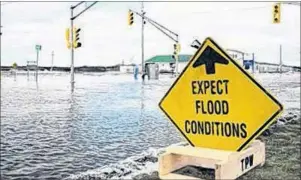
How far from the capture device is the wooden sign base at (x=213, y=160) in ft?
14.4

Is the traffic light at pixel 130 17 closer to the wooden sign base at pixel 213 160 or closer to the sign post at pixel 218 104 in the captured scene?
the sign post at pixel 218 104

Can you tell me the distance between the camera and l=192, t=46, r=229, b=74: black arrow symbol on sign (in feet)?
15.5

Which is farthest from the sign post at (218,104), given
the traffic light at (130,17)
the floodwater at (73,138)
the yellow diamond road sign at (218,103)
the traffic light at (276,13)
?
the traffic light at (130,17)

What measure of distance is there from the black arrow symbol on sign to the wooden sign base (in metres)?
0.85

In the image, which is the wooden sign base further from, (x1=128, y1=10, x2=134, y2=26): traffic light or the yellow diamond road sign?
(x1=128, y1=10, x2=134, y2=26): traffic light

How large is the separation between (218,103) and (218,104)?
0.4 inches

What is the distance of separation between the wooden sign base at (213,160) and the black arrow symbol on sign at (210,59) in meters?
0.85

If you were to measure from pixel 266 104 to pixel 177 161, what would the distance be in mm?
1149

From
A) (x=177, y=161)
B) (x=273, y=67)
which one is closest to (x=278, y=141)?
(x=177, y=161)

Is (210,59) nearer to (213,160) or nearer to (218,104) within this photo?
(218,104)

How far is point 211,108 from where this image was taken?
15.6ft

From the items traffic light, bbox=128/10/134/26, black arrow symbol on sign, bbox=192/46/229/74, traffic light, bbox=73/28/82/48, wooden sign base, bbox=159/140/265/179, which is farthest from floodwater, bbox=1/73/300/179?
traffic light, bbox=128/10/134/26

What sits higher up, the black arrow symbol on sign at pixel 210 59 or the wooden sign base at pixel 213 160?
the black arrow symbol on sign at pixel 210 59

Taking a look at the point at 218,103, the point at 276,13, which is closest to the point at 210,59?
the point at 218,103
